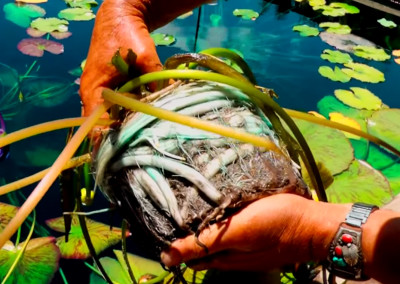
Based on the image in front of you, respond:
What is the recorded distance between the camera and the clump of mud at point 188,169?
50 centimetres

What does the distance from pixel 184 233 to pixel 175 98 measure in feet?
0.55

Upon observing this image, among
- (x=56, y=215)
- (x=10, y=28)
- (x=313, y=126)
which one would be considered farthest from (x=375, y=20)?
(x=56, y=215)

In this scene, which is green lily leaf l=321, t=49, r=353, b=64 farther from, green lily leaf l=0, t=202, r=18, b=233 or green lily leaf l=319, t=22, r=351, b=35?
green lily leaf l=0, t=202, r=18, b=233

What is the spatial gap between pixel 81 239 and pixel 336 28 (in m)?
1.60

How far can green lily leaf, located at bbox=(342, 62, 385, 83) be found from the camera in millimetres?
1802

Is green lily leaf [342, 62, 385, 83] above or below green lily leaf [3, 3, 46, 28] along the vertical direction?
below

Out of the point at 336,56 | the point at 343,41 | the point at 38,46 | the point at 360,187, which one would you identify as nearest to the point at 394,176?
the point at 360,187

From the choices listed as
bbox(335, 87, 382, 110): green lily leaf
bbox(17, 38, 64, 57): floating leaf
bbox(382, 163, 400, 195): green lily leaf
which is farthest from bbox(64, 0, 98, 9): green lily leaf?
bbox(382, 163, 400, 195): green lily leaf

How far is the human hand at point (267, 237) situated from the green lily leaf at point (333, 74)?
4.32 ft

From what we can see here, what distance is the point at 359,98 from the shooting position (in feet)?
5.54

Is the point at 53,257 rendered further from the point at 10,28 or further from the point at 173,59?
the point at 10,28

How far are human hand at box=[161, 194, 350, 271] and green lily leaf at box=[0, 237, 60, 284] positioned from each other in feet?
2.00

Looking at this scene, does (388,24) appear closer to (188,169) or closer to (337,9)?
(337,9)

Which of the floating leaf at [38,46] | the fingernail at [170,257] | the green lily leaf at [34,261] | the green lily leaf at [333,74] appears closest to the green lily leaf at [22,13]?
the floating leaf at [38,46]
